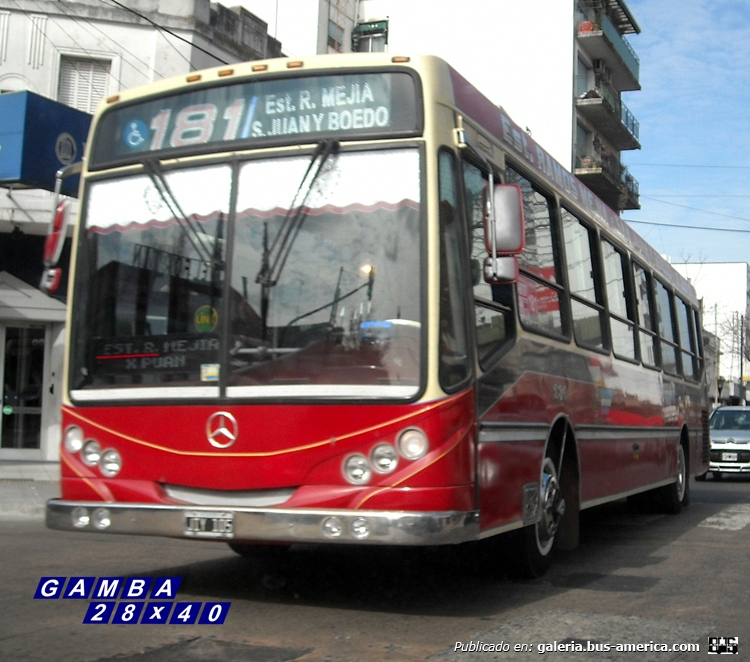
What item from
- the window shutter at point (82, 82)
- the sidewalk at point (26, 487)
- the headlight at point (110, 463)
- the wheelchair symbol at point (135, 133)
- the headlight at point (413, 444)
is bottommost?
the sidewalk at point (26, 487)

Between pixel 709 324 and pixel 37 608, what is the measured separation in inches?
2706

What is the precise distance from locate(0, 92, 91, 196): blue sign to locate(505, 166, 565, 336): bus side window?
863 centimetres

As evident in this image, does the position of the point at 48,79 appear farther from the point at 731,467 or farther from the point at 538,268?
the point at 731,467

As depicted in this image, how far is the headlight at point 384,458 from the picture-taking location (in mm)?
5438

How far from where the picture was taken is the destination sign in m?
→ 5.83

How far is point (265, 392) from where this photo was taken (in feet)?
18.7

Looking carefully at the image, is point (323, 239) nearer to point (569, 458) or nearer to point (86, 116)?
point (569, 458)

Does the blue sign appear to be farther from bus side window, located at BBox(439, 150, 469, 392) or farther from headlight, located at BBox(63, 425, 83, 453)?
bus side window, located at BBox(439, 150, 469, 392)

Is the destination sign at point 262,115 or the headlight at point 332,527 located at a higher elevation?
the destination sign at point 262,115

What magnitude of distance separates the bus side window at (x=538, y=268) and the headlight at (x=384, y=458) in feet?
5.58

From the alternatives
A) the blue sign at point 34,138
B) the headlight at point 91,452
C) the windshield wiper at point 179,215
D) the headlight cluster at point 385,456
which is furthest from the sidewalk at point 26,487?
the headlight cluster at point 385,456

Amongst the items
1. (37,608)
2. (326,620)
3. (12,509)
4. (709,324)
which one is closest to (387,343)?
(326,620)

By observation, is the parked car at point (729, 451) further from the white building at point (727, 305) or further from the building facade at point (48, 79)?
the white building at point (727, 305)

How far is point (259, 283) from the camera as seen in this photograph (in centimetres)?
586
